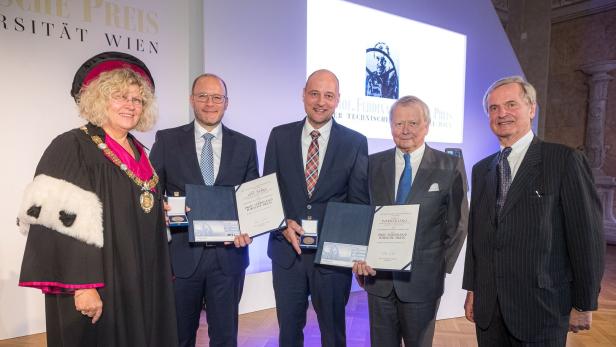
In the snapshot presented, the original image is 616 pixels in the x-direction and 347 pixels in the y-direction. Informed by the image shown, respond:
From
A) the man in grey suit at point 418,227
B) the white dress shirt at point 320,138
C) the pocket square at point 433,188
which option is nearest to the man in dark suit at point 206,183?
the white dress shirt at point 320,138

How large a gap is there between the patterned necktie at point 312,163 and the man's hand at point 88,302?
1.04 metres

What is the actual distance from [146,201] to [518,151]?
1.57 metres

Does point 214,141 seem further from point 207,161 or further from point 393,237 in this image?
point 393,237

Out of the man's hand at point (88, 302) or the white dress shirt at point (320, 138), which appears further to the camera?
the white dress shirt at point (320, 138)

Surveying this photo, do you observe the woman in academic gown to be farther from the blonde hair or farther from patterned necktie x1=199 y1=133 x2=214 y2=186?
patterned necktie x1=199 y1=133 x2=214 y2=186

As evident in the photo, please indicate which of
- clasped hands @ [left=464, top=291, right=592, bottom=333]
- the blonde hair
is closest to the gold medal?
the blonde hair

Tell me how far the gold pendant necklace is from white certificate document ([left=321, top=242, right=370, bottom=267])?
82 cm

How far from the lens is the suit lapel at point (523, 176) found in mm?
1548

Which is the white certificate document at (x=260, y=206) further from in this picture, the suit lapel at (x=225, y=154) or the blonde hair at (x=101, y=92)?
the blonde hair at (x=101, y=92)

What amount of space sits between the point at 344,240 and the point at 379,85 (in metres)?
3.42

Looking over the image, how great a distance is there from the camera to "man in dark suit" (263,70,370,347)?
196 centimetres

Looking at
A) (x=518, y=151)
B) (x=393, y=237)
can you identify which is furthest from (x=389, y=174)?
(x=518, y=151)

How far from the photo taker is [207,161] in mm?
2053

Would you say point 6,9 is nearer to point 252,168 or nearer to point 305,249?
point 252,168
